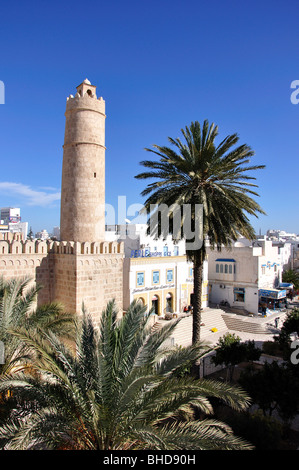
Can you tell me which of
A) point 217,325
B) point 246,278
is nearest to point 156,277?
point 217,325

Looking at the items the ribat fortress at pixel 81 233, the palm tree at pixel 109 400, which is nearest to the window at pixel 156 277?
the ribat fortress at pixel 81 233

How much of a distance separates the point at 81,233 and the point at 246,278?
22.3 m

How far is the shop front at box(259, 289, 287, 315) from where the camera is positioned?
30469 millimetres

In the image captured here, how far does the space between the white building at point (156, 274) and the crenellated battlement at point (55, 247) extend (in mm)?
10418

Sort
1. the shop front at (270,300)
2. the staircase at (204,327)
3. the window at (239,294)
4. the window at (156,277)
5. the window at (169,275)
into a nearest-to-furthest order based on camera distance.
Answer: the staircase at (204,327)
the window at (156,277)
the window at (169,275)
the shop front at (270,300)
the window at (239,294)

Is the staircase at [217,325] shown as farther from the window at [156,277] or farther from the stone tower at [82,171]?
the stone tower at [82,171]

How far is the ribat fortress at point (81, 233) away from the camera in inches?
525

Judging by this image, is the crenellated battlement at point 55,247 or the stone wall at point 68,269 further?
the stone wall at point 68,269

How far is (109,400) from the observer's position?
5.52m

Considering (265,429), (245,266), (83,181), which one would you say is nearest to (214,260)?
(245,266)

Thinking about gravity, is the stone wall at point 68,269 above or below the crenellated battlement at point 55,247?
below

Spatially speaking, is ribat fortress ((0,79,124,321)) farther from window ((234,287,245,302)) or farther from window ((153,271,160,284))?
window ((234,287,245,302))

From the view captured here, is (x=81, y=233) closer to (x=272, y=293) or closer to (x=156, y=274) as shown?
(x=156, y=274)
